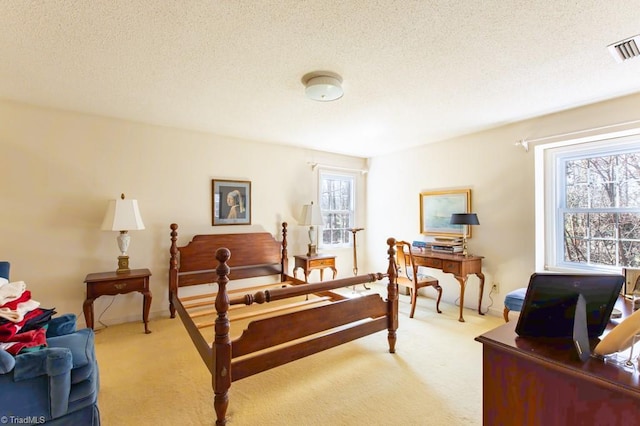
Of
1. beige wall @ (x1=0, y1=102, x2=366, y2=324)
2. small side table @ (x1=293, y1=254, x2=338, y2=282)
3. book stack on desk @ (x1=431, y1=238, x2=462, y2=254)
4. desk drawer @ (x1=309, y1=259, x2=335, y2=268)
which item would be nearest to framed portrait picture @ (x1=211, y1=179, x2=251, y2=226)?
beige wall @ (x1=0, y1=102, x2=366, y2=324)

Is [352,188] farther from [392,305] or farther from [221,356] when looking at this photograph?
[221,356]

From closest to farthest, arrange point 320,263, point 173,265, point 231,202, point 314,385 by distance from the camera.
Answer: point 314,385 < point 173,265 < point 231,202 < point 320,263

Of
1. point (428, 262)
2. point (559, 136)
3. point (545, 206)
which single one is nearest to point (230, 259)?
point (428, 262)

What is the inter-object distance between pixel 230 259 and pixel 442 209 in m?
2.95

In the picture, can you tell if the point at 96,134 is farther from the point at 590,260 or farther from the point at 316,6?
the point at 590,260

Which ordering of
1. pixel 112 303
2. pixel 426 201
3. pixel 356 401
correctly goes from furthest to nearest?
1. pixel 426 201
2. pixel 112 303
3. pixel 356 401

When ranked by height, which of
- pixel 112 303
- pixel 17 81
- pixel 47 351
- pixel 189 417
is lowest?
pixel 189 417

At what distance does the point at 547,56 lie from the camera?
6.61 ft

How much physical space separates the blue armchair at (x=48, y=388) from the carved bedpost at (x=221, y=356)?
2.03 feet

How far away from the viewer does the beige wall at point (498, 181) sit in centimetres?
301

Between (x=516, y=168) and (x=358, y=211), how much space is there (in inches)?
99.9

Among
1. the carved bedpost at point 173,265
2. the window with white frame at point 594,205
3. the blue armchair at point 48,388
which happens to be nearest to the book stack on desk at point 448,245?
the window with white frame at point 594,205

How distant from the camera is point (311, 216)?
14.2 ft

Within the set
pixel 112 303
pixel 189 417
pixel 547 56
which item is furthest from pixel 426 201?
pixel 112 303
